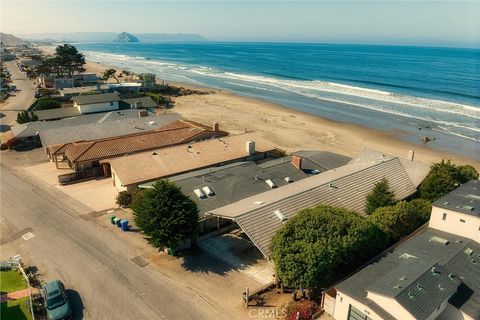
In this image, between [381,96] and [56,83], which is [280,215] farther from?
[56,83]

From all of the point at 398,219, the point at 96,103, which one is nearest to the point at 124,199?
the point at 398,219

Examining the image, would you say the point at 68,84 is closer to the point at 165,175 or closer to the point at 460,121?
the point at 165,175

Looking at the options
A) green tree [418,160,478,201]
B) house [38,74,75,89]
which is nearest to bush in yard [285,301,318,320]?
green tree [418,160,478,201]

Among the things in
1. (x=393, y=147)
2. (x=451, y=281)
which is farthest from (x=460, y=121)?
(x=451, y=281)

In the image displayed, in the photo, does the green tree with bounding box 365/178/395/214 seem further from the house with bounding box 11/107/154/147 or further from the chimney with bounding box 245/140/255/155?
the house with bounding box 11/107/154/147

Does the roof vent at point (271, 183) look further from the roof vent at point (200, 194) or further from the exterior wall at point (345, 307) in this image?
the exterior wall at point (345, 307)
